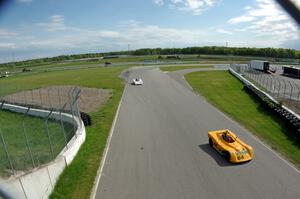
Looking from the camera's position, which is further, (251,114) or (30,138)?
(251,114)

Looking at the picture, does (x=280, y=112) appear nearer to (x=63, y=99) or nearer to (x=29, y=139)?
(x=29, y=139)


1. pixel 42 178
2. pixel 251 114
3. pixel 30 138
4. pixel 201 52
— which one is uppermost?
pixel 201 52

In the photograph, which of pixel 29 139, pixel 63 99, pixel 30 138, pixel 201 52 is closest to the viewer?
pixel 29 139

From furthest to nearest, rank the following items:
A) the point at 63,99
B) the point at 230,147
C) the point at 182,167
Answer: the point at 63,99, the point at 230,147, the point at 182,167

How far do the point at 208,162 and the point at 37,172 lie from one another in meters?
7.88

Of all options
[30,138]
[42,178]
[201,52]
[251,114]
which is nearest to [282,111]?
[251,114]

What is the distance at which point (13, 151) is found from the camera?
536 inches

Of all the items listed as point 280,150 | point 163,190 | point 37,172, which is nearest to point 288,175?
point 280,150

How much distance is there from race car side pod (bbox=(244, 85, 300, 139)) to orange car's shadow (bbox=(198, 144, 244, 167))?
633cm

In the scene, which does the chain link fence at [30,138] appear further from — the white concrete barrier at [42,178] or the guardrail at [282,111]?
the guardrail at [282,111]

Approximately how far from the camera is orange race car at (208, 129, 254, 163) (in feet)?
44.3

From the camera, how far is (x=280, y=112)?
21.6m

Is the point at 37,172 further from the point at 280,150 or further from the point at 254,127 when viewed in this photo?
the point at 254,127

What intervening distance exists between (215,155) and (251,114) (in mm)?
9992
